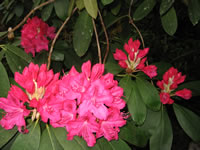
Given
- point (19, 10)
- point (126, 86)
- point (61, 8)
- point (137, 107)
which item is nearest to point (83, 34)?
point (61, 8)

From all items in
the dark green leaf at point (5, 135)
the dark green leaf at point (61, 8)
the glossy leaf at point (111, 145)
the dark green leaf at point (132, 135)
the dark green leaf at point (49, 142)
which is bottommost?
the dark green leaf at point (132, 135)

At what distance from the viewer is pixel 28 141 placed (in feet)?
2.34

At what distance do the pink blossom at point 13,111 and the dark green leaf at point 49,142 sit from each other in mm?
102

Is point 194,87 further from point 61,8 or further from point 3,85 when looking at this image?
point 3,85

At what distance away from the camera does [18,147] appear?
2.27 ft

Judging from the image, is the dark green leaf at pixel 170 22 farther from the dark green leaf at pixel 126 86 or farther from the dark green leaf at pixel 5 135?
the dark green leaf at pixel 5 135

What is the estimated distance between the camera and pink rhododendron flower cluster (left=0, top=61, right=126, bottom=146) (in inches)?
25.4

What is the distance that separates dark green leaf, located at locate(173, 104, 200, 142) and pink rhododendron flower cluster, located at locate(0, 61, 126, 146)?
61 centimetres

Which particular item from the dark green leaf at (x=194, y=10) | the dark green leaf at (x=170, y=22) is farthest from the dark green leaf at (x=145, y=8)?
the dark green leaf at (x=194, y=10)

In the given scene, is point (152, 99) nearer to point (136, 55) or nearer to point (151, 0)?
point (136, 55)

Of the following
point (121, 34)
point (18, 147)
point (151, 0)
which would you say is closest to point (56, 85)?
point (18, 147)

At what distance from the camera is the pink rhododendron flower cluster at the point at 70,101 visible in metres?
0.64

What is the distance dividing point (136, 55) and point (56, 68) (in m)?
0.71

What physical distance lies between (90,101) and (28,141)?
30 cm
